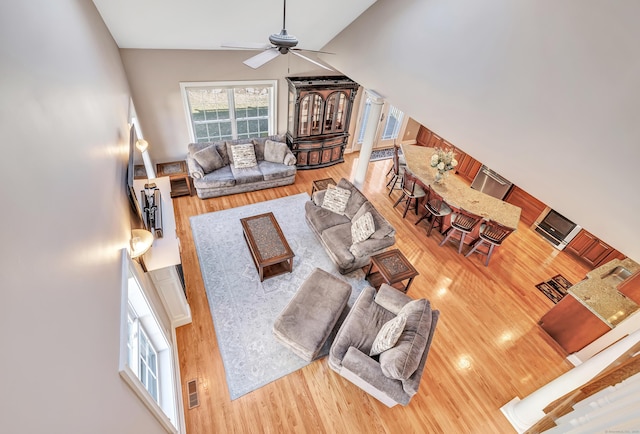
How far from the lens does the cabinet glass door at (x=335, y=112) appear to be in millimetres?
6699

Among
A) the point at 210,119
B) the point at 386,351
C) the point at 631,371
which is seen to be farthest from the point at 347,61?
the point at 631,371

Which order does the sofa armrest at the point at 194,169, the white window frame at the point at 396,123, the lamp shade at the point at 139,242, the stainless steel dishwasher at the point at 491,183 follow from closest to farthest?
the lamp shade at the point at 139,242 → the sofa armrest at the point at 194,169 → the stainless steel dishwasher at the point at 491,183 → the white window frame at the point at 396,123

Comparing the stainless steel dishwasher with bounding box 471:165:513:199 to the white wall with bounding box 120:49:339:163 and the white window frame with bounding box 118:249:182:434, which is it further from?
the white window frame with bounding box 118:249:182:434

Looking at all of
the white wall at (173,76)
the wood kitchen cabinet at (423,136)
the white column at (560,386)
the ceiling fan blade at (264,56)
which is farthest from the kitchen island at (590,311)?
the white wall at (173,76)

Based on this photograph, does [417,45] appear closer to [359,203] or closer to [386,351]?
[359,203]

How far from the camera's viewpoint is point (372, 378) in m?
3.03

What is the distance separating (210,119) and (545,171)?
6.18m

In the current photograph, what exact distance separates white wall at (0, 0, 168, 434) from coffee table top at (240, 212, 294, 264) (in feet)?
7.47

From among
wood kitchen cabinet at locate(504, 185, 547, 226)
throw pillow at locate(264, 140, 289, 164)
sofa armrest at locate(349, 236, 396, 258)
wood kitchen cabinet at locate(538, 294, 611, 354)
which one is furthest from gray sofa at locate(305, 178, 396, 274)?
wood kitchen cabinet at locate(504, 185, 547, 226)

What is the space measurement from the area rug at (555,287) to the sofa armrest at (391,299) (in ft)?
9.73

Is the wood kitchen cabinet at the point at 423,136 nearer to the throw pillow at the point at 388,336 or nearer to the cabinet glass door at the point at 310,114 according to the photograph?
the cabinet glass door at the point at 310,114

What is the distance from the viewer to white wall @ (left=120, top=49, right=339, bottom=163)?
5289 mm

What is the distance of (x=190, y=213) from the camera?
18.6ft

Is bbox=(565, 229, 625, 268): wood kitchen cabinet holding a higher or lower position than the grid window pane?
lower
